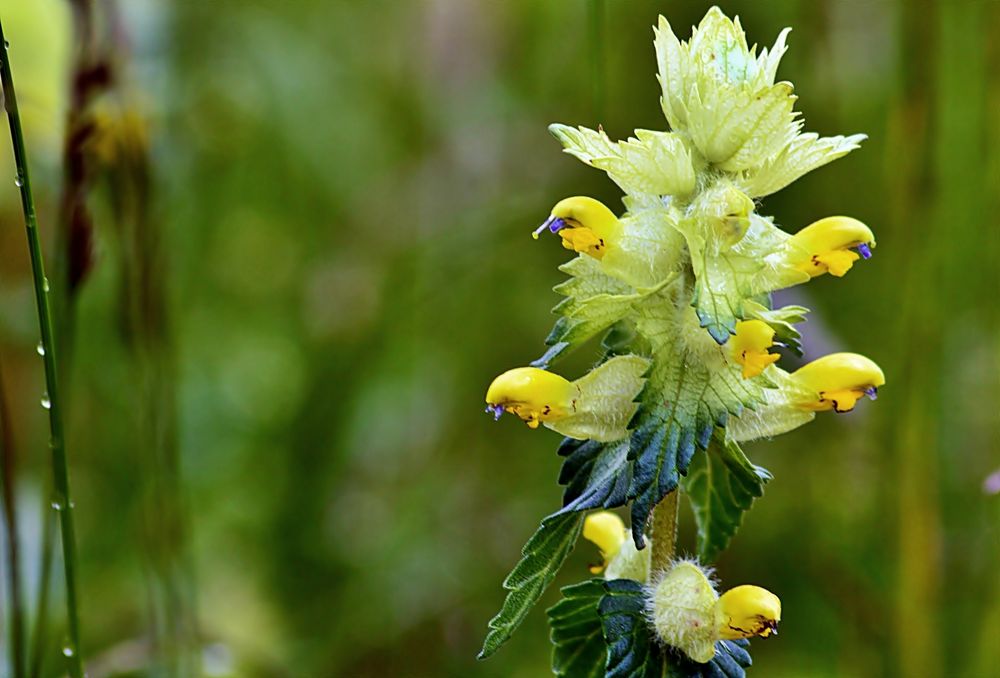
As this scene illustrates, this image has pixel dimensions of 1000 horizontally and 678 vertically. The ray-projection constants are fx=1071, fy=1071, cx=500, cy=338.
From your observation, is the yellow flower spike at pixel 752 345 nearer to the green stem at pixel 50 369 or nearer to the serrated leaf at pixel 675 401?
the serrated leaf at pixel 675 401

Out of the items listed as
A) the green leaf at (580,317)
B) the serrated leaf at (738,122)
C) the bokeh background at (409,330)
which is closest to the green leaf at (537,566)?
the green leaf at (580,317)

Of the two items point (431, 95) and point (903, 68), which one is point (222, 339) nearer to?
point (431, 95)

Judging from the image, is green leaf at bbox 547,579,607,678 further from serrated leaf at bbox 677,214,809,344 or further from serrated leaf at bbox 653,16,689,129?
serrated leaf at bbox 653,16,689,129

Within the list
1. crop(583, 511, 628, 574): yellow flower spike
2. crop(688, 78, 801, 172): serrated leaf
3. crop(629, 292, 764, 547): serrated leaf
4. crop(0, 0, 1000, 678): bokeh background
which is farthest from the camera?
crop(0, 0, 1000, 678): bokeh background

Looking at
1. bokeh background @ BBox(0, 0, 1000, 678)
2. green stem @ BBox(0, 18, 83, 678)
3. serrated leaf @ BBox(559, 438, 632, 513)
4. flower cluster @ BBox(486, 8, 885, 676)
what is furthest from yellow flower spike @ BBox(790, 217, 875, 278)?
bokeh background @ BBox(0, 0, 1000, 678)

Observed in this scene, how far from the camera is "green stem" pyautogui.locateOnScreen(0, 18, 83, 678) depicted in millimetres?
948

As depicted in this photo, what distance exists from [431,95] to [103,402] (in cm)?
122

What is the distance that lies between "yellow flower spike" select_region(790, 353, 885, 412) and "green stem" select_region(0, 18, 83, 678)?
0.70 m

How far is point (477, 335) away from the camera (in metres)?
2.59

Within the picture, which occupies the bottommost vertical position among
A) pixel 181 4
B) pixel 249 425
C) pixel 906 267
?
pixel 249 425

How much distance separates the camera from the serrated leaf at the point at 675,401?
867mm

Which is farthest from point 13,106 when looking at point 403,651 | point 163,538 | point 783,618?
point 783,618

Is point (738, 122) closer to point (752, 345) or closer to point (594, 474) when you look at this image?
point (752, 345)

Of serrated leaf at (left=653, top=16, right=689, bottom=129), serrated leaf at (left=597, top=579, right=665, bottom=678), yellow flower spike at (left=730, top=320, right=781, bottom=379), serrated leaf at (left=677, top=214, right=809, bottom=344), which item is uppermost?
serrated leaf at (left=653, top=16, right=689, bottom=129)
